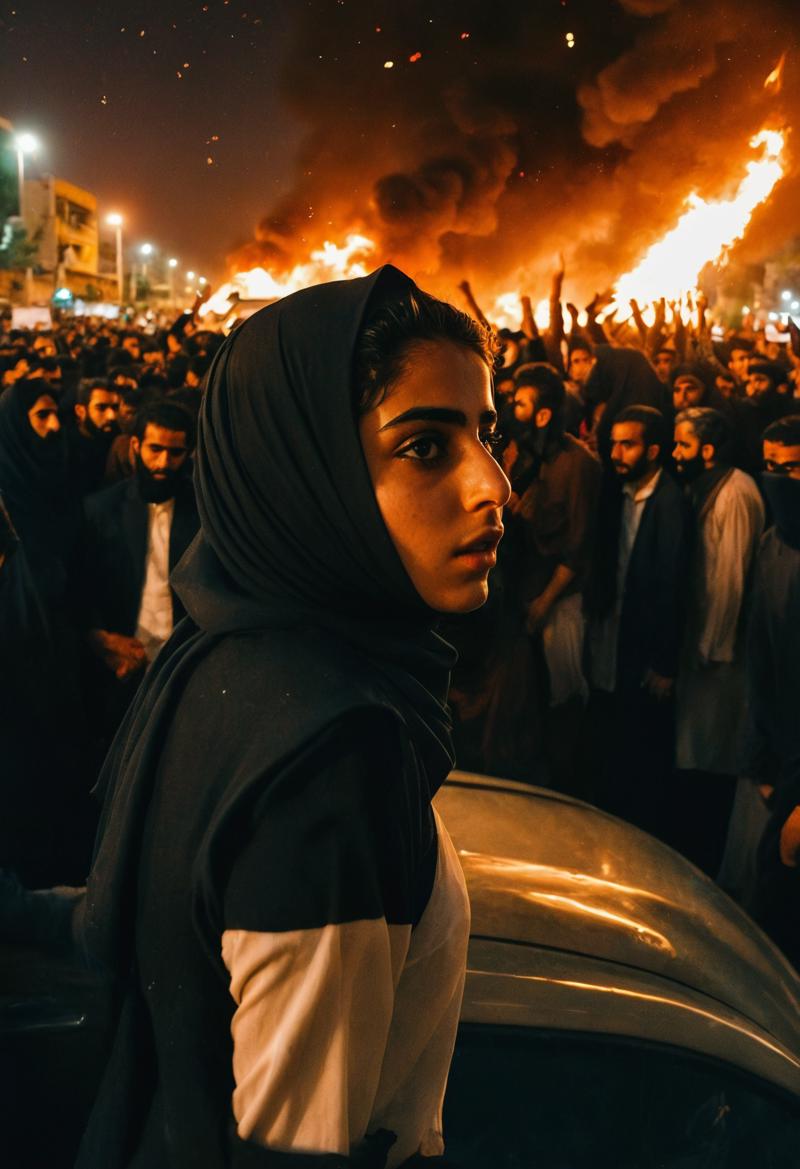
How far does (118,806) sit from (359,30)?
16987mm

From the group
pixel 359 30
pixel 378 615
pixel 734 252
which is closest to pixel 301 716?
pixel 378 615

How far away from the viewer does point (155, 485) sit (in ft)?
15.8

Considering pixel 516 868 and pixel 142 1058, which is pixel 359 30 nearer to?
pixel 516 868

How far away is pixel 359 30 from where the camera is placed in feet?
52.6

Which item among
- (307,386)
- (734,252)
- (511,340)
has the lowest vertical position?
(307,386)

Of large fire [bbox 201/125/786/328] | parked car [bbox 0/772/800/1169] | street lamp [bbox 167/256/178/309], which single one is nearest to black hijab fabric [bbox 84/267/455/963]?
parked car [bbox 0/772/800/1169]

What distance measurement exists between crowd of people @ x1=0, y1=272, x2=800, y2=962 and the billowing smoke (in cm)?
1033

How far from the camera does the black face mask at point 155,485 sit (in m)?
4.80

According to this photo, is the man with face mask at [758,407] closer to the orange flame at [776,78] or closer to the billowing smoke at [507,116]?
the billowing smoke at [507,116]

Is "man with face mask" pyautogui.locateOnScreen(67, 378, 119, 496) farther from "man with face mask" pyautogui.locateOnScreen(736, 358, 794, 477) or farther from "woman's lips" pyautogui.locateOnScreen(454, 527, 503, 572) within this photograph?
"woman's lips" pyautogui.locateOnScreen(454, 527, 503, 572)

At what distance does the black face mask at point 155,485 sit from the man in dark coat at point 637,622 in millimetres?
2215

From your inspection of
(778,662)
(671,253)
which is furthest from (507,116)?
(778,662)

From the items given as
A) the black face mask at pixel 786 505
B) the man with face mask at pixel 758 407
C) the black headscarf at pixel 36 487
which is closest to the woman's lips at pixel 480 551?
the black face mask at pixel 786 505

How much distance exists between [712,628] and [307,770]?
4624 millimetres
